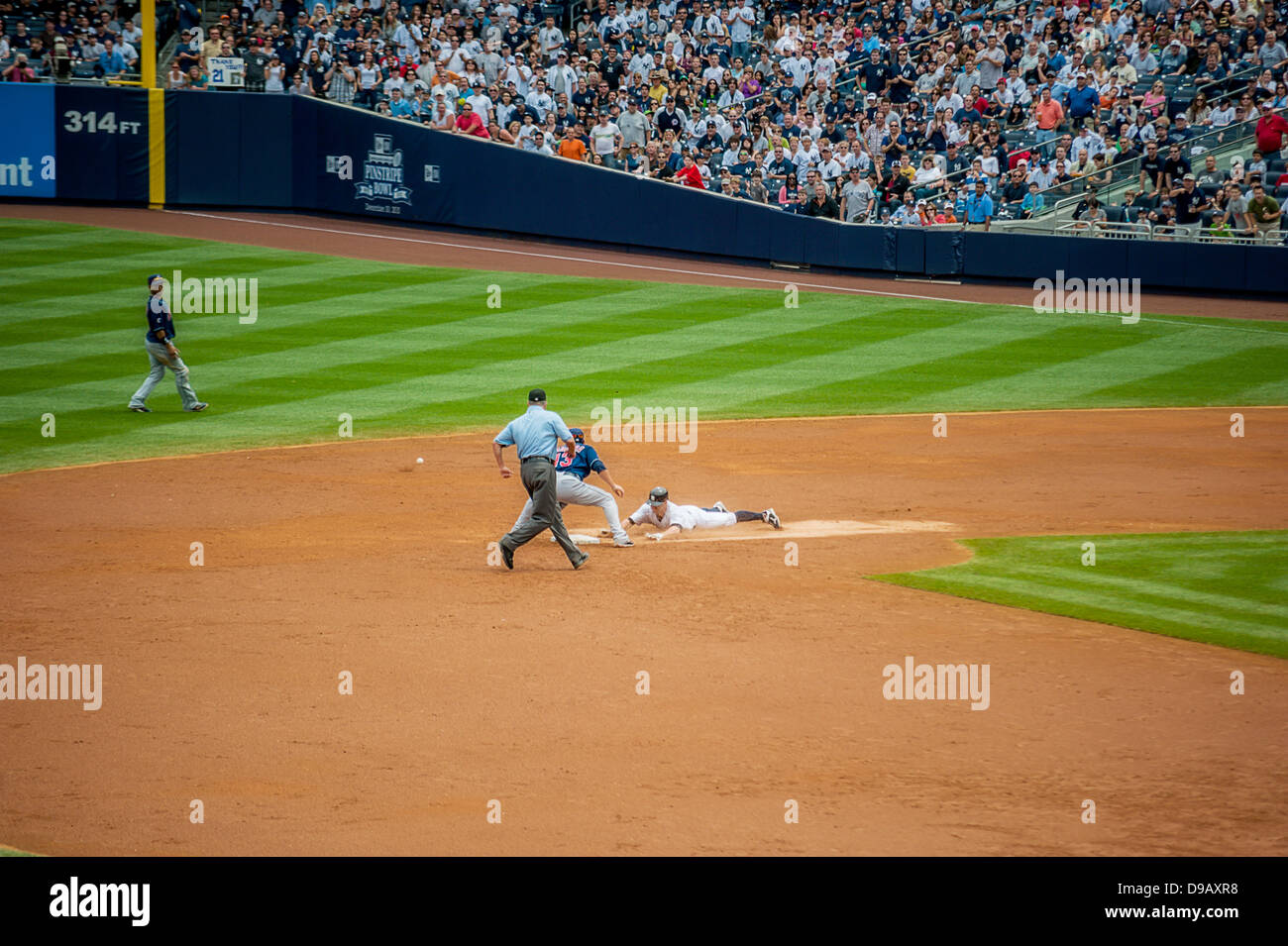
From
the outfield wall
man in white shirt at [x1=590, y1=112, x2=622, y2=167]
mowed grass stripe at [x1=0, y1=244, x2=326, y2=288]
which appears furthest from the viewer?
man in white shirt at [x1=590, y1=112, x2=622, y2=167]

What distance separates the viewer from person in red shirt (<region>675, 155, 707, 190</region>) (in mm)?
32250

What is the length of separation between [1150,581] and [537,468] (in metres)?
5.95

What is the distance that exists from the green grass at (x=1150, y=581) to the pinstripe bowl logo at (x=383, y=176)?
23704mm

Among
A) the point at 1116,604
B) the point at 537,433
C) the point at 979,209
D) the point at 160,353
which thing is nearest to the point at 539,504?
the point at 537,433

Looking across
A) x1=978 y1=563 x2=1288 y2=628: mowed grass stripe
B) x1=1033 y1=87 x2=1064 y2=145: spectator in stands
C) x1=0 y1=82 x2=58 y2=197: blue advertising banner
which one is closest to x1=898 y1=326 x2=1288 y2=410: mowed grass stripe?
x1=1033 y1=87 x2=1064 y2=145: spectator in stands

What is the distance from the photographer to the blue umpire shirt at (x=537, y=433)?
13.7 metres

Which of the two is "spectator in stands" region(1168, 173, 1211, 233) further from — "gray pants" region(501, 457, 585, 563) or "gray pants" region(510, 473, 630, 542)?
"gray pants" region(501, 457, 585, 563)

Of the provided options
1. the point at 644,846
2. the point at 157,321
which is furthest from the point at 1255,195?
the point at 644,846

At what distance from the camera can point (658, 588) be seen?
43.4 feet

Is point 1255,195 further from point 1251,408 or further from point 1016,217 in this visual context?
point 1251,408

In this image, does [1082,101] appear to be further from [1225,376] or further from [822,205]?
[1225,376]

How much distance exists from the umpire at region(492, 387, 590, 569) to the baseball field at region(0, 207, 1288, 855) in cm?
41

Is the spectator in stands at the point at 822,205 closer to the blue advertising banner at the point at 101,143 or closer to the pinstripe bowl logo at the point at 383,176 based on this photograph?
the pinstripe bowl logo at the point at 383,176

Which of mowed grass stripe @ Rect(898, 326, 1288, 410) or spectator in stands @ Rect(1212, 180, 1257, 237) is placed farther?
spectator in stands @ Rect(1212, 180, 1257, 237)
